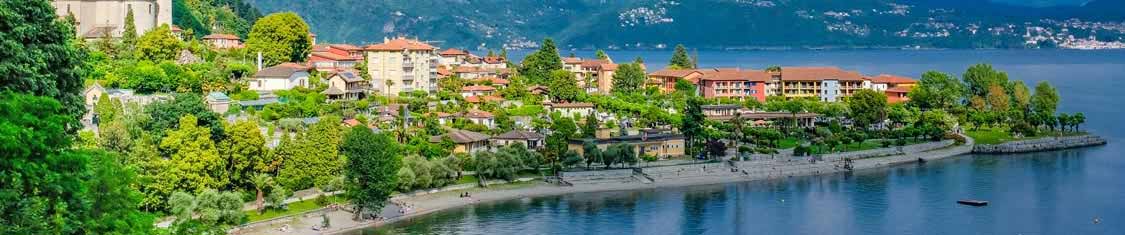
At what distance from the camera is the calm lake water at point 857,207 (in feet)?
99.0

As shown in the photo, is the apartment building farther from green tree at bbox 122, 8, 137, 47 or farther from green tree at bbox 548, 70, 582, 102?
green tree at bbox 122, 8, 137, 47

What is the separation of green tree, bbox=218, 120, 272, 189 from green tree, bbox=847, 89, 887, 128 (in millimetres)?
27445

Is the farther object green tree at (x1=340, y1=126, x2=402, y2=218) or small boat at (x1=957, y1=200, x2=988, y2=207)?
small boat at (x1=957, y1=200, x2=988, y2=207)

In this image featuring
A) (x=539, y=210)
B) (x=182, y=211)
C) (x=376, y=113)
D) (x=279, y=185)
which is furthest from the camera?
(x=376, y=113)

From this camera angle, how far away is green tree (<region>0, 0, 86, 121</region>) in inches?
494

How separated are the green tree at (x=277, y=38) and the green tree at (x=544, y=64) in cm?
1086

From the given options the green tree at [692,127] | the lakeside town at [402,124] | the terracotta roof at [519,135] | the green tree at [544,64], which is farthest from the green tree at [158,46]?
the green tree at [692,127]

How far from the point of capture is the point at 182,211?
2552 cm

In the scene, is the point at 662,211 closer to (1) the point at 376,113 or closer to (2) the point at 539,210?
(2) the point at 539,210

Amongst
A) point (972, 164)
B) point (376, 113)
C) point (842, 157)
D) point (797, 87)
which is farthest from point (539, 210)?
A: point (797, 87)

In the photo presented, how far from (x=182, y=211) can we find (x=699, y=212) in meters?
13.2

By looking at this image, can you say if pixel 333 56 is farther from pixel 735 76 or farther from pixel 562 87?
pixel 735 76

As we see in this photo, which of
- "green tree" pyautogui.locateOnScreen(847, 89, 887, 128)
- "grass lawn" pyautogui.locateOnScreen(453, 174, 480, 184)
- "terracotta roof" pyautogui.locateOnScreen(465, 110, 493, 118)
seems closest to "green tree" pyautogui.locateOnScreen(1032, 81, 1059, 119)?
"green tree" pyautogui.locateOnScreen(847, 89, 887, 128)

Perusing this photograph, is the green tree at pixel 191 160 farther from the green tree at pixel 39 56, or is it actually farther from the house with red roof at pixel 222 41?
the house with red roof at pixel 222 41
